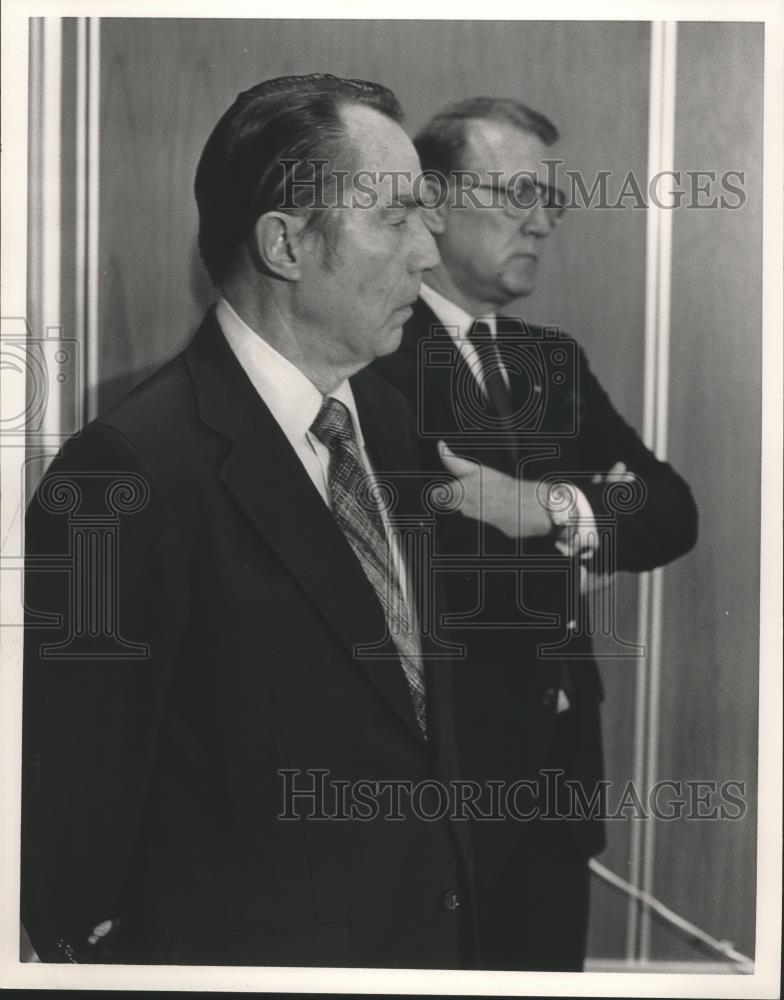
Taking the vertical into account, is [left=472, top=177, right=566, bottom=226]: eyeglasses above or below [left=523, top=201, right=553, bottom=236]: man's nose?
above

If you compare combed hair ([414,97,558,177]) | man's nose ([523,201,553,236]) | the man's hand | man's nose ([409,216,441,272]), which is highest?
combed hair ([414,97,558,177])

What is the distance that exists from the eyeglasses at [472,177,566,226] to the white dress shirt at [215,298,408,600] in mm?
349

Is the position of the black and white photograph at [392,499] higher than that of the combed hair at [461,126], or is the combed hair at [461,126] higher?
the combed hair at [461,126]

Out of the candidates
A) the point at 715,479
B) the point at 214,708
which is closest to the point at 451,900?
the point at 214,708

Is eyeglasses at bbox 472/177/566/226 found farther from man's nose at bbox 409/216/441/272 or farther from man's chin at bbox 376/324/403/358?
man's chin at bbox 376/324/403/358

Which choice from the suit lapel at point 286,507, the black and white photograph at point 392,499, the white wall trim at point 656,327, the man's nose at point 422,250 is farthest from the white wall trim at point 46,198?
the white wall trim at point 656,327

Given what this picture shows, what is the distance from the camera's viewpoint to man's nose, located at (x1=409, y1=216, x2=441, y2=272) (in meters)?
1.49

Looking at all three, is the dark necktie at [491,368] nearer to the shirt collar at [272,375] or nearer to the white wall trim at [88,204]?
the shirt collar at [272,375]

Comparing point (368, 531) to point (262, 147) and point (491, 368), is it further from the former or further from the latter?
point (262, 147)

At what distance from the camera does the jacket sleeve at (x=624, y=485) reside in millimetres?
1528

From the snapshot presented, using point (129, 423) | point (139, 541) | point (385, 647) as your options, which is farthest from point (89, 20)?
point (385, 647)

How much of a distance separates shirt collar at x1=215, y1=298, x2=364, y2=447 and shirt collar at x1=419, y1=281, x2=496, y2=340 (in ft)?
0.64

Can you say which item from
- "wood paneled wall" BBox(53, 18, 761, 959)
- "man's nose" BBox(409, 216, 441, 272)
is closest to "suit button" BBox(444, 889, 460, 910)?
"wood paneled wall" BBox(53, 18, 761, 959)

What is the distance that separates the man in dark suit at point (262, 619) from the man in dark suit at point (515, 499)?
0.04m
